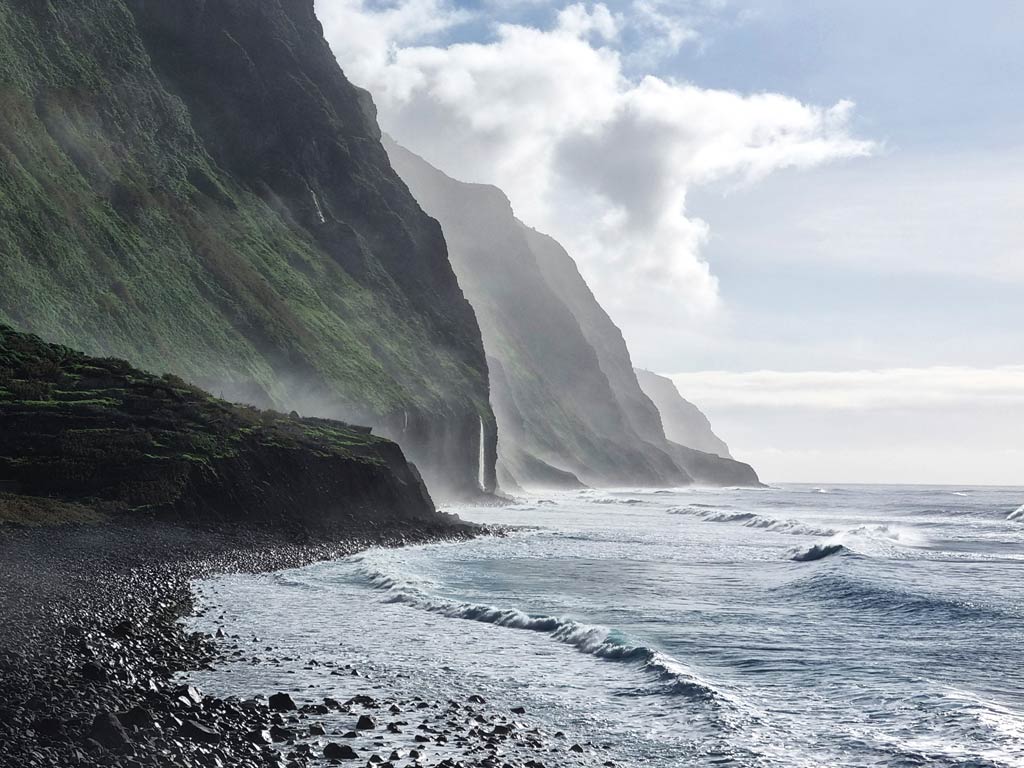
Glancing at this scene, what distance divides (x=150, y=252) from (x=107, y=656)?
67.6 meters

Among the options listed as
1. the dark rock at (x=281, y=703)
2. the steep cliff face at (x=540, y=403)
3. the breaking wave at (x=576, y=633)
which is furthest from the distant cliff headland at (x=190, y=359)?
the breaking wave at (x=576, y=633)

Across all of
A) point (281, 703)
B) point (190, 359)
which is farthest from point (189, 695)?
point (190, 359)

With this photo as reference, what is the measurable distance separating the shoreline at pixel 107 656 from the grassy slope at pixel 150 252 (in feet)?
121

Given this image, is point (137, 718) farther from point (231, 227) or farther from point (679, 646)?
point (231, 227)

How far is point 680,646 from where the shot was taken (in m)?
20.8

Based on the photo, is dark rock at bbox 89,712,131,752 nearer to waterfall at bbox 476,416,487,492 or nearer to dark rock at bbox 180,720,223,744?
dark rock at bbox 180,720,223,744

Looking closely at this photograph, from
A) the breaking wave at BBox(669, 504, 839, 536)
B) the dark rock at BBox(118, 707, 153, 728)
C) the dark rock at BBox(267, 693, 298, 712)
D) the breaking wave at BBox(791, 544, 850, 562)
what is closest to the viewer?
the dark rock at BBox(118, 707, 153, 728)

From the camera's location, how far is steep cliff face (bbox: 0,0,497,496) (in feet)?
221

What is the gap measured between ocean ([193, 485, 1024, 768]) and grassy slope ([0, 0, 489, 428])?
126 ft

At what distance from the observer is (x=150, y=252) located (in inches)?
2980

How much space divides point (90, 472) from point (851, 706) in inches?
1172

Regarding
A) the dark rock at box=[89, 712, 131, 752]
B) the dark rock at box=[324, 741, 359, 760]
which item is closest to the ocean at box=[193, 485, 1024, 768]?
the dark rock at box=[324, 741, 359, 760]

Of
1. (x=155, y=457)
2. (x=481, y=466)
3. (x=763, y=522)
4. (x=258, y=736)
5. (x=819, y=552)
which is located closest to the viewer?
(x=258, y=736)

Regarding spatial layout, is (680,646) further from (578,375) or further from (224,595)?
(578,375)
